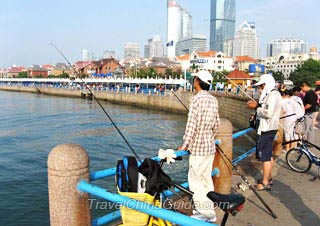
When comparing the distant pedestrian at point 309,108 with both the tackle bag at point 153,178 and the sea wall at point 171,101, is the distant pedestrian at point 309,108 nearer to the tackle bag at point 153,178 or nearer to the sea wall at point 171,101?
the sea wall at point 171,101

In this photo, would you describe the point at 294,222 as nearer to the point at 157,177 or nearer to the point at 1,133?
the point at 157,177

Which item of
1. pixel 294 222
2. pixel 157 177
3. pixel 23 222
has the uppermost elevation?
pixel 157 177

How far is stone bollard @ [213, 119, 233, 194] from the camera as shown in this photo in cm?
476

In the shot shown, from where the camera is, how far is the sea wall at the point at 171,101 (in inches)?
981

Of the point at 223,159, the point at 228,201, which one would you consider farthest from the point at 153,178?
the point at 223,159

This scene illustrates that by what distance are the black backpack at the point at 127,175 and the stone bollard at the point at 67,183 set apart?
0.35m

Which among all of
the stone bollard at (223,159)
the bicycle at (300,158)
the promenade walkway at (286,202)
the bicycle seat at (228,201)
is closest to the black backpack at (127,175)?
the bicycle seat at (228,201)

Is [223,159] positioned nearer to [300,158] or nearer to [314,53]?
[300,158]

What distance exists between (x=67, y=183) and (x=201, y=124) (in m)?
1.63

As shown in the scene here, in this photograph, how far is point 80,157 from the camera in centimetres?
283

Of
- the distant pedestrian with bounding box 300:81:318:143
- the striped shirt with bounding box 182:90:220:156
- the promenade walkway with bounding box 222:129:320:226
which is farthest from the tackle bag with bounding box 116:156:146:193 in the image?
the distant pedestrian with bounding box 300:81:318:143

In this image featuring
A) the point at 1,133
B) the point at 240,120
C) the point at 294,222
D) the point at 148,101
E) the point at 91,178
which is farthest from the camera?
the point at 148,101

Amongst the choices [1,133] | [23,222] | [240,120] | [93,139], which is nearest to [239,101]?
[240,120]

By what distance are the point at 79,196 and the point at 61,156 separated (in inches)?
16.3
